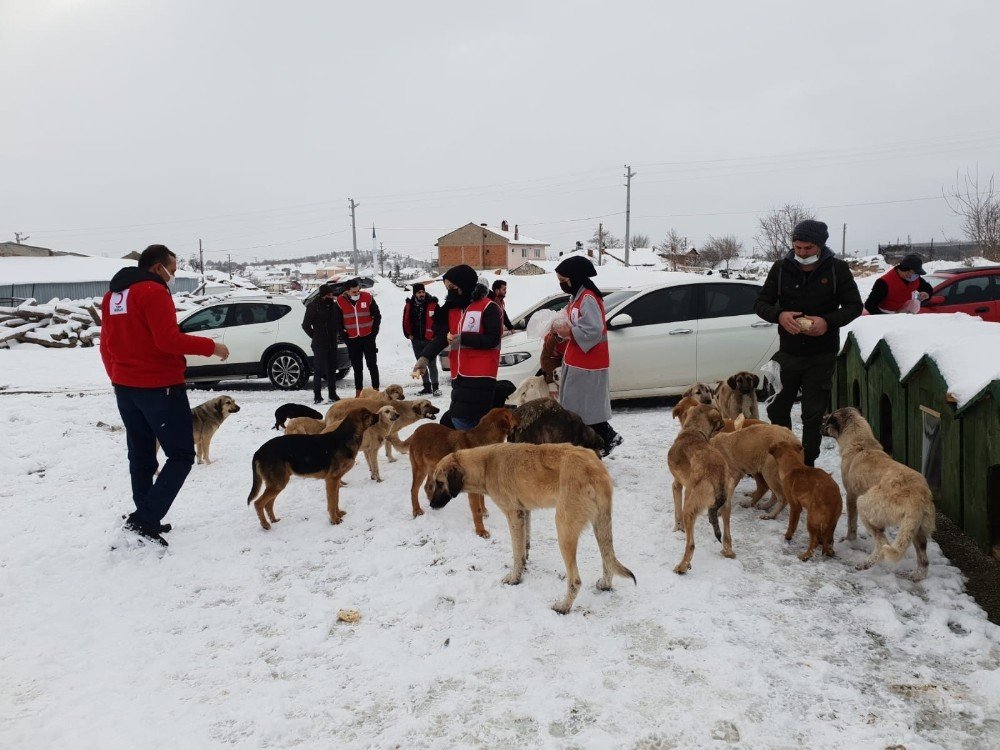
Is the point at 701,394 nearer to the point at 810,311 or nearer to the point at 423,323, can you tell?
the point at 810,311

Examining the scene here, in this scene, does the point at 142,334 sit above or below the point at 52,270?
below

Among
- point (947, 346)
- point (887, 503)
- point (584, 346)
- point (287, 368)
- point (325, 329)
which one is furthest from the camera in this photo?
point (287, 368)

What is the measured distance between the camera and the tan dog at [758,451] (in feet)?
15.8

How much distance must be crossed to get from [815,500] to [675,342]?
4705 millimetres

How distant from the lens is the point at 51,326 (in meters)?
23.7

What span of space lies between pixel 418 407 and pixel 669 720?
4.40 meters

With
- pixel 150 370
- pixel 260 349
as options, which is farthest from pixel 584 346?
pixel 260 349

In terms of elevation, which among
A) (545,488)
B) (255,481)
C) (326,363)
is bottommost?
(255,481)

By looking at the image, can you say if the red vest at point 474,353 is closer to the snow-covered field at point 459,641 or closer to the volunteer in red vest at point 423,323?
the snow-covered field at point 459,641

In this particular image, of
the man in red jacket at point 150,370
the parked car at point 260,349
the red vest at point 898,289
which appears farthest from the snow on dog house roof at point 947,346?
the parked car at point 260,349

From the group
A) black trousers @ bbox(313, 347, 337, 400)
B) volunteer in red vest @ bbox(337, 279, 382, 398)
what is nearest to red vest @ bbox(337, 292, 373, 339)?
volunteer in red vest @ bbox(337, 279, 382, 398)

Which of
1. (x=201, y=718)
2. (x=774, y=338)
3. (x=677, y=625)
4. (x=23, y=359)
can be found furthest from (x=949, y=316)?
(x=23, y=359)

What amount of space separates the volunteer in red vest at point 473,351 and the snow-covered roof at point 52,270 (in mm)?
60459

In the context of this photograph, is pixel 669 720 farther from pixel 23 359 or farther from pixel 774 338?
pixel 23 359
